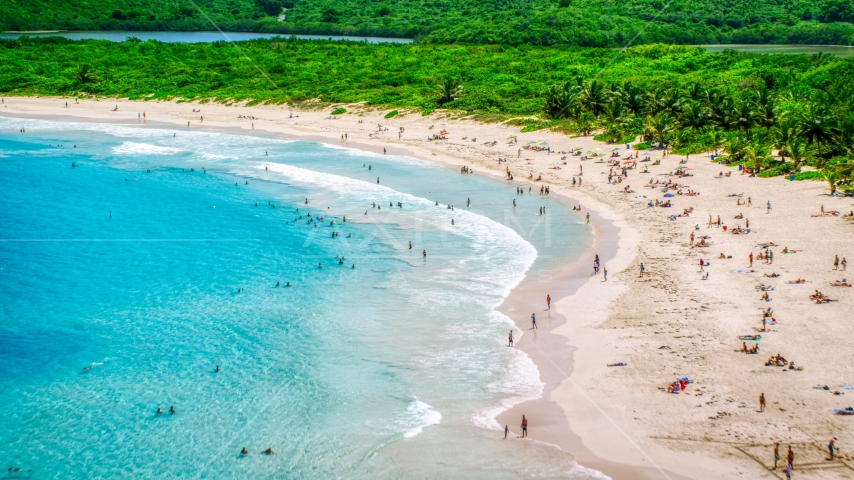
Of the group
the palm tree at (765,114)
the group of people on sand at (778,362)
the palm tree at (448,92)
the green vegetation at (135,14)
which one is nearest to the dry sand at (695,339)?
the group of people on sand at (778,362)

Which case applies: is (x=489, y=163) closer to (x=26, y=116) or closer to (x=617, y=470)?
(x=617, y=470)

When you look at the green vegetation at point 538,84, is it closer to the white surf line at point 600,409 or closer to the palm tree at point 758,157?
the palm tree at point 758,157

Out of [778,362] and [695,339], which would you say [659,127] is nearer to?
[695,339]

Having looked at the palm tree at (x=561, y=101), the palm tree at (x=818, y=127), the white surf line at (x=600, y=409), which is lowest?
the white surf line at (x=600, y=409)

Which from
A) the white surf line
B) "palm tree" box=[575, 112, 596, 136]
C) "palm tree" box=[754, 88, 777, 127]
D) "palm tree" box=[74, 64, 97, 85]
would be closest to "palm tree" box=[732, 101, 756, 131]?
"palm tree" box=[754, 88, 777, 127]

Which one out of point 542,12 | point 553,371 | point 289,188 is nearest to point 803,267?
point 553,371

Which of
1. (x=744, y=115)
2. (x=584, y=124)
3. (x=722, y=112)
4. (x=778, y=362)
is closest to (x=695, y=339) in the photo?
(x=778, y=362)
